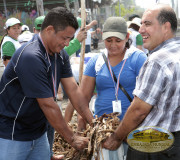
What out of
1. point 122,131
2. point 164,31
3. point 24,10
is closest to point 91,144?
point 122,131

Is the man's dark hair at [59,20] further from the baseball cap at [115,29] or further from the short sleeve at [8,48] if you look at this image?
the short sleeve at [8,48]

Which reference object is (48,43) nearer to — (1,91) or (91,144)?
(1,91)

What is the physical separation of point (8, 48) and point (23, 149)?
291 centimetres

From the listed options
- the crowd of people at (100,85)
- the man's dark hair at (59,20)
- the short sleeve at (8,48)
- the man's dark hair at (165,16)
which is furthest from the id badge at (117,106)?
the short sleeve at (8,48)

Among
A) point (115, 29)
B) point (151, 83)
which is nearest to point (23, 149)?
point (151, 83)

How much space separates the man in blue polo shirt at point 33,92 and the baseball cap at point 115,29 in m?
0.63

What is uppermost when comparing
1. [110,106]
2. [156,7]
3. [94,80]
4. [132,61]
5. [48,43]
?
[156,7]

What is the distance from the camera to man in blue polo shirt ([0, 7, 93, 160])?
2178mm

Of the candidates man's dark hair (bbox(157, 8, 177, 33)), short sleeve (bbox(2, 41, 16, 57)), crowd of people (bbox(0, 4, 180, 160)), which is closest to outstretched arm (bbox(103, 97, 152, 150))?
crowd of people (bbox(0, 4, 180, 160))

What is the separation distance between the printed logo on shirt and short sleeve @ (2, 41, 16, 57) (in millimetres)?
3364

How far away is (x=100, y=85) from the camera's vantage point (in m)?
2.94

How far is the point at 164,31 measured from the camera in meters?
2.09

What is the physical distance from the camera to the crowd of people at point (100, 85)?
193cm

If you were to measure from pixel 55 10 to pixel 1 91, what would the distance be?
858 millimetres
